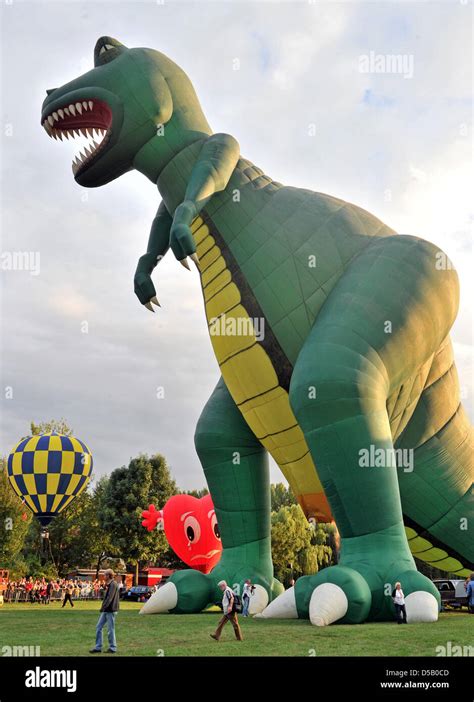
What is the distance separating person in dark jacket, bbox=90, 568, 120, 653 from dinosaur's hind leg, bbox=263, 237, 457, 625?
195 centimetres

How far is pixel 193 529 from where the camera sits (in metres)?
20.7

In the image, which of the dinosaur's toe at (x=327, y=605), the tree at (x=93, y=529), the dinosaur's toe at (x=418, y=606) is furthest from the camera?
the tree at (x=93, y=529)

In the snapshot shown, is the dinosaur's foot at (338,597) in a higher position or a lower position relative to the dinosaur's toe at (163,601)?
higher

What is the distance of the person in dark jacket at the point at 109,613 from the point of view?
251 inches

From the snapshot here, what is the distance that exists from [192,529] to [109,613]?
14.3 metres

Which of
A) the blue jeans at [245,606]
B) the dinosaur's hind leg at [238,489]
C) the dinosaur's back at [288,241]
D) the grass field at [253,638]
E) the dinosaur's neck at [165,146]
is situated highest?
the dinosaur's neck at [165,146]

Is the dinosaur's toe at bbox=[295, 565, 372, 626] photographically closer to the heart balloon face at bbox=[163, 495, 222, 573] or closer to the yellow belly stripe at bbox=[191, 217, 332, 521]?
the yellow belly stripe at bbox=[191, 217, 332, 521]

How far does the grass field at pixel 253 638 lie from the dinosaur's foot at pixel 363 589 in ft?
0.53

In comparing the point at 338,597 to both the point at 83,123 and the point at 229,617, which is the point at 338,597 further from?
the point at 83,123

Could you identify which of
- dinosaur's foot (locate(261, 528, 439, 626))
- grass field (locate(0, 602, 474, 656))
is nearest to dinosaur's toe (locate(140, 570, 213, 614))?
grass field (locate(0, 602, 474, 656))

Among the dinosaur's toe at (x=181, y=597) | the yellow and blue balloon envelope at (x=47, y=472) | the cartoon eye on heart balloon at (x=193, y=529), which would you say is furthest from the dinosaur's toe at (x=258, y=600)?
the yellow and blue balloon envelope at (x=47, y=472)

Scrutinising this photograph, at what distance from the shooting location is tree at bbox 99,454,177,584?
34.4 m

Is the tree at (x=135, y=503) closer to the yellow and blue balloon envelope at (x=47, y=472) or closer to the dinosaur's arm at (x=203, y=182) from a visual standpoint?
the yellow and blue balloon envelope at (x=47, y=472)
